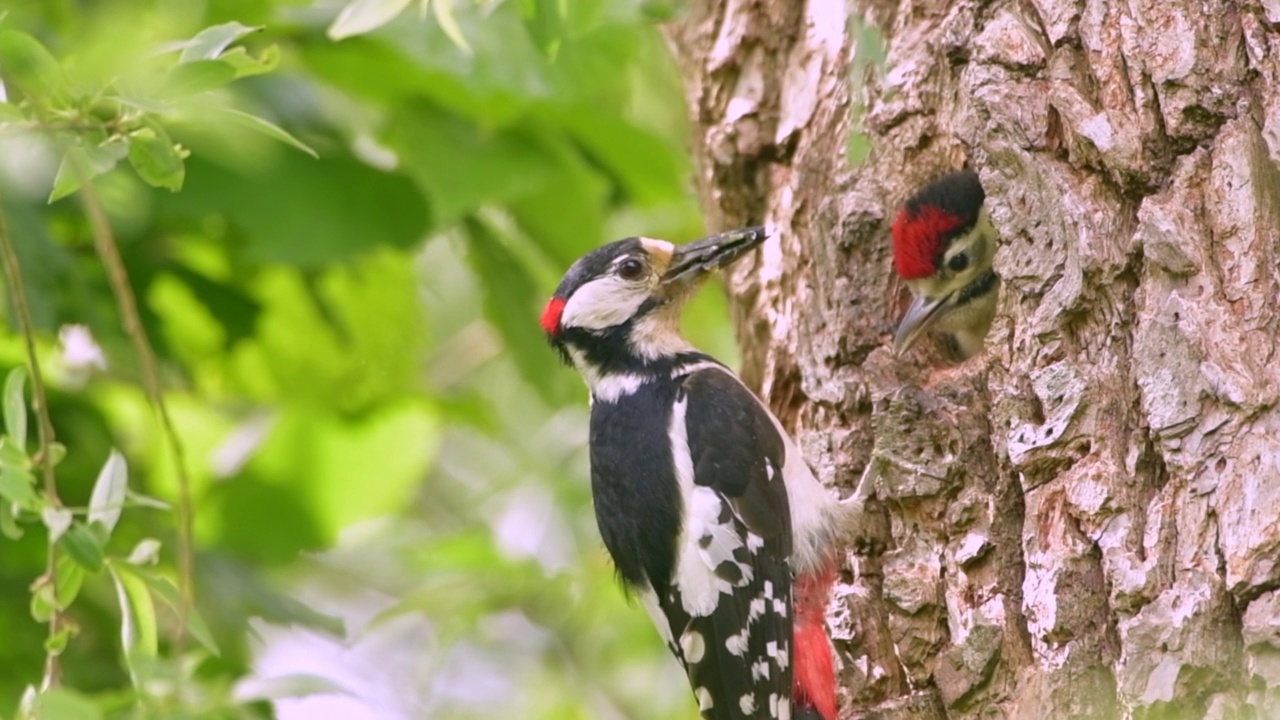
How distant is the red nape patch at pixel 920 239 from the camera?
3.34 metres

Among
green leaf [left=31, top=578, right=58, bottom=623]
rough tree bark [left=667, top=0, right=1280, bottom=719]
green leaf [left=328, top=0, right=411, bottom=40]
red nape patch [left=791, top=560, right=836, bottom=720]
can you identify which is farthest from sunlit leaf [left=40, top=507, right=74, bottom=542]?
red nape patch [left=791, top=560, right=836, bottom=720]

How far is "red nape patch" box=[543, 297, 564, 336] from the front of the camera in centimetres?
381

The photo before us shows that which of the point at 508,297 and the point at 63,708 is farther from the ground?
the point at 508,297

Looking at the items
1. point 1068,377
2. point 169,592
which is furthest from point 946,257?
point 169,592

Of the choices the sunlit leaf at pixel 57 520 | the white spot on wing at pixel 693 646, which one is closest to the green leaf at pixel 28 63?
the sunlit leaf at pixel 57 520

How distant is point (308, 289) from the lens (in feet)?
13.6

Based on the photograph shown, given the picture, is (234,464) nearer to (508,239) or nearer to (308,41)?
(508,239)

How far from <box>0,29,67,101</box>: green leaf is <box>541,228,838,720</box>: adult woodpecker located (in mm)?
1620

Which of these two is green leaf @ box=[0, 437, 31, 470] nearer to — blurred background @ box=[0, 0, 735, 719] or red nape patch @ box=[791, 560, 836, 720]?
blurred background @ box=[0, 0, 735, 719]

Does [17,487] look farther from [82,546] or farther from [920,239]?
[920,239]

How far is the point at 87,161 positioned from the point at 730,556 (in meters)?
1.64

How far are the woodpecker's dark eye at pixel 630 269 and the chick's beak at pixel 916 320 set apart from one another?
69 cm

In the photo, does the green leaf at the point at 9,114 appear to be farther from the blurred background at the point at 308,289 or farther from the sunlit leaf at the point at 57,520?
the sunlit leaf at the point at 57,520

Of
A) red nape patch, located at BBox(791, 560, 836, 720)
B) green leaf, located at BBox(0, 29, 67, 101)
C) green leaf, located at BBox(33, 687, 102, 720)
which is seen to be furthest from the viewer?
red nape patch, located at BBox(791, 560, 836, 720)
